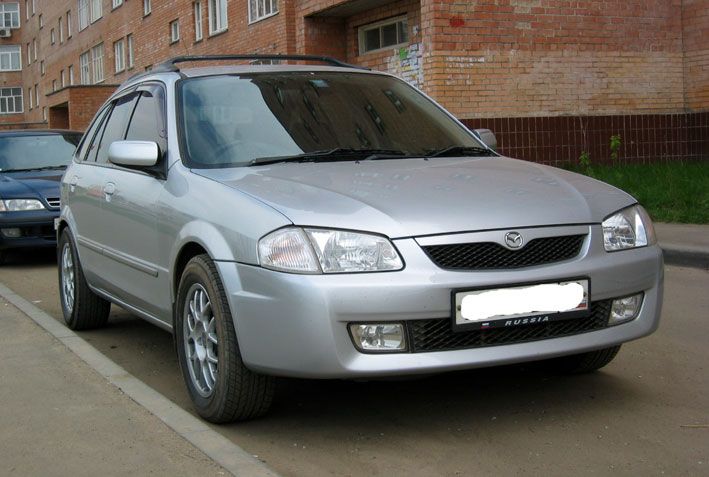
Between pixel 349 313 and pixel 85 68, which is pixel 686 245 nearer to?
pixel 349 313

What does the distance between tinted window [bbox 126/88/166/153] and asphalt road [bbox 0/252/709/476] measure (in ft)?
4.23

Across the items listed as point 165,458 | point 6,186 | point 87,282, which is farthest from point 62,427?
point 6,186

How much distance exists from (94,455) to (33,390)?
125cm

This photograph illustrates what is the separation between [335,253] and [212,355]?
852 mm

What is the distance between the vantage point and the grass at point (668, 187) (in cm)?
1141

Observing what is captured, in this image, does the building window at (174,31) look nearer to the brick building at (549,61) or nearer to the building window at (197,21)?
the building window at (197,21)

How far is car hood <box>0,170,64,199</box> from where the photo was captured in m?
11.5

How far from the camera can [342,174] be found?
4621 millimetres

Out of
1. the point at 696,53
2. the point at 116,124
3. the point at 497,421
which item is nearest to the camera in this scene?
the point at 497,421

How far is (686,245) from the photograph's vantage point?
30.8 feet

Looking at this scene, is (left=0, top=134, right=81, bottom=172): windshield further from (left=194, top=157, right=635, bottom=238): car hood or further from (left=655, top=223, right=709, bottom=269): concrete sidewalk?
(left=194, top=157, right=635, bottom=238): car hood

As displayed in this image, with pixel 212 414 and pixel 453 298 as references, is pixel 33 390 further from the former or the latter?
pixel 453 298

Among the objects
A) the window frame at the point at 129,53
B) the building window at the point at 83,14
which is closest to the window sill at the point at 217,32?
the window frame at the point at 129,53

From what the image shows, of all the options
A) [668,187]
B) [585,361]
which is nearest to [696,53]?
[668,187]
